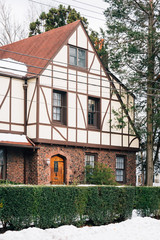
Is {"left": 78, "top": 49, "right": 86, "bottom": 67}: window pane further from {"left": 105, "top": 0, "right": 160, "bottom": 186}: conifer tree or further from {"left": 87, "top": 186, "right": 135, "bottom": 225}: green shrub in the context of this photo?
{"left": 87, "top": 186, "right": 135, "bottom": 225}: green shrub

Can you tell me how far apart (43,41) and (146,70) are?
21.6 ft

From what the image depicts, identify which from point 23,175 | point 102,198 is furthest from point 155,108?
point 102,198

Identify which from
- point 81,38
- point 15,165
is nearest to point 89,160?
point 15,165

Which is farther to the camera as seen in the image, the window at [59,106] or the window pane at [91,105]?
the window pane at [91,105]

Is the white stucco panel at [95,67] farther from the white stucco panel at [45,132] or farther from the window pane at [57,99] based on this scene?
the white stucco panel at [45,132]

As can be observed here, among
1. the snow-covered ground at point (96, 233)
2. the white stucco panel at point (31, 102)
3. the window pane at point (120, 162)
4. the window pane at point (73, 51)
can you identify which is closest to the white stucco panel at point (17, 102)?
the white stucco panel at point (31, 102)

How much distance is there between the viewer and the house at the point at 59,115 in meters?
21.6

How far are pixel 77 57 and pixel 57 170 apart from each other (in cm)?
639

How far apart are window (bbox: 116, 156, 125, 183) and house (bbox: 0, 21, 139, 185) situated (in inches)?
2.4

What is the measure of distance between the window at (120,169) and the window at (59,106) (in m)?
5.11

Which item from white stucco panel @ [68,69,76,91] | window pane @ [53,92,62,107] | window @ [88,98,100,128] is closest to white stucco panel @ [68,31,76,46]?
white stucco panel @ [68,69,76,91]

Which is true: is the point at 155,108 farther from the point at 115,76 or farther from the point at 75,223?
the point at 75,223

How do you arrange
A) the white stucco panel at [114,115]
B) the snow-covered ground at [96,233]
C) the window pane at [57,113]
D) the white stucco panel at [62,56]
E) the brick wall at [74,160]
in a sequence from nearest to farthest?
the snow-covered ground at [96,233]
the brick wall at [74,160]
the window pane at [57,113]
the white stucco panel at [62,56]
the white stucco panel at [114,115]

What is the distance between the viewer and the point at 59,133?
22625 mm
